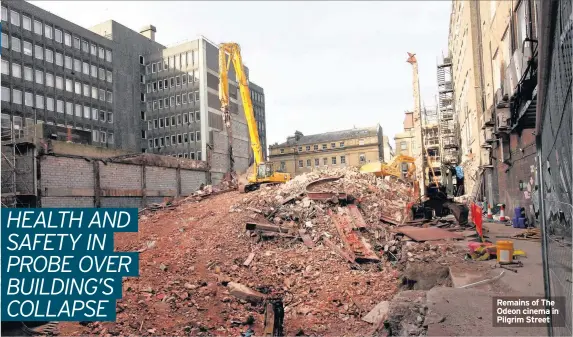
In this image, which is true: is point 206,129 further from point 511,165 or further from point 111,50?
point 511,165

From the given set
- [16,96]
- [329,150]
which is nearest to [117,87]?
[16,96]

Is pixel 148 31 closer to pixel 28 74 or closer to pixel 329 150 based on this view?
pixel 28 74

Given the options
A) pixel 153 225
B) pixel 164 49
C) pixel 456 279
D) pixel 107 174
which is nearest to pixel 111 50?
pixel 164 49

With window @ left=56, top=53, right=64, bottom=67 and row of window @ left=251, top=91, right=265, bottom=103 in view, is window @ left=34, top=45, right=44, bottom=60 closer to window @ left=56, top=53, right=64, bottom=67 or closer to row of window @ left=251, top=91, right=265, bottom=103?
window @ left=56, top=53, right=64, bottom=67

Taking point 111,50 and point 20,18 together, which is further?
point 111,50

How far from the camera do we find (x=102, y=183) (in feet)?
90.3

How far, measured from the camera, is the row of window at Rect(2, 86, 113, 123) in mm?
39731

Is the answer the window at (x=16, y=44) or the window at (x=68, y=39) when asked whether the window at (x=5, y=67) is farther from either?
Answer: the window at (x=68, y=39)

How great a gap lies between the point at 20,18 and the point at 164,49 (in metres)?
19.2

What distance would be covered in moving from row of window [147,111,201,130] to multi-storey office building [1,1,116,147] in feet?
18.3

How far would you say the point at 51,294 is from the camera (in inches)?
370

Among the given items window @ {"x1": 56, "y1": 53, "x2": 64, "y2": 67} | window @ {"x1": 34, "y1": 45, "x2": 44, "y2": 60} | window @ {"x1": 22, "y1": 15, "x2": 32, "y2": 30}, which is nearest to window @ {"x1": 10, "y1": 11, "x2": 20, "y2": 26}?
window @ {"x1": 22, "y1": 15, "x2": 32, "y2": 30}

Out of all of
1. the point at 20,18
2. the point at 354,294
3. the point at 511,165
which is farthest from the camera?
the point at 20,18

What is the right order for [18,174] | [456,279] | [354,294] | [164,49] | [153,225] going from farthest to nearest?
[164,49] < [18,174] < [153,225] < [354,294] < [456,279]
